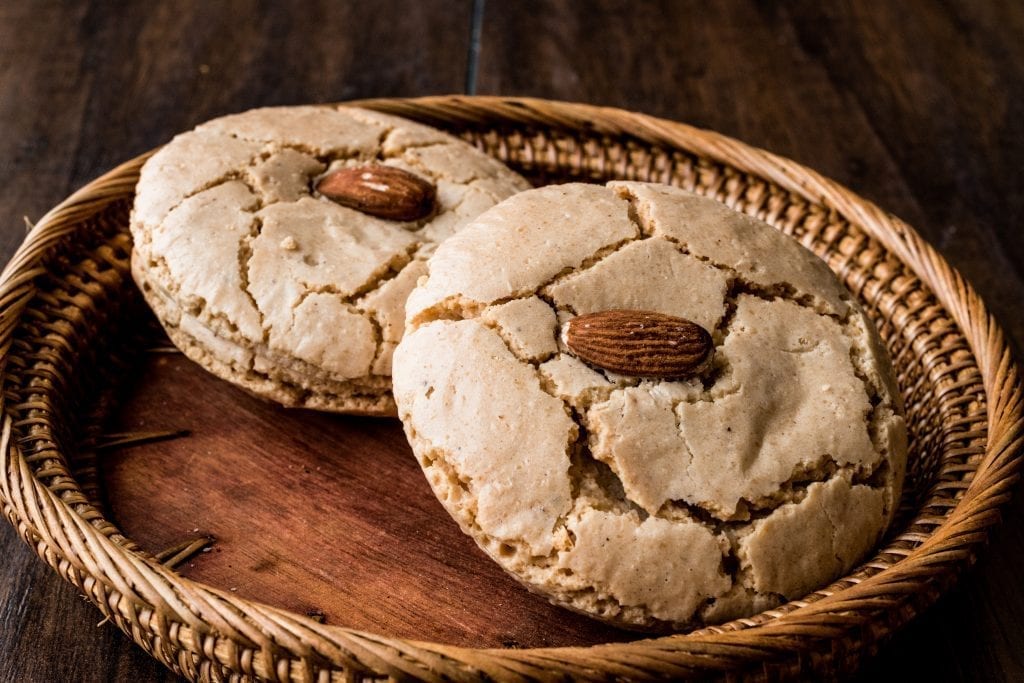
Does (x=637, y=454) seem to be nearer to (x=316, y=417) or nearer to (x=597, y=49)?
(x=316, y=417)

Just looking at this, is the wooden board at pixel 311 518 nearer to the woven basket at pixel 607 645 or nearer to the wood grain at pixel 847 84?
the woven basket at pixel 607 645

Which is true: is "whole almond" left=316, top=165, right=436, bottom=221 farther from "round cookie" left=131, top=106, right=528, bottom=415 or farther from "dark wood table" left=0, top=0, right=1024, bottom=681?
"dark wood table" left=0, top=0, right=1024, bottom=681

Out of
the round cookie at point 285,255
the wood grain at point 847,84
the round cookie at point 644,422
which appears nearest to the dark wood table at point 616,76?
the wood grain at point 847,84

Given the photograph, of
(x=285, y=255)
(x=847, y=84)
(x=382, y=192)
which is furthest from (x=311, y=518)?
(x=847, y=84)

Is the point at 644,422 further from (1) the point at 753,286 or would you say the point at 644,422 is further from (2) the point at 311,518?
(2) the point at 311,518

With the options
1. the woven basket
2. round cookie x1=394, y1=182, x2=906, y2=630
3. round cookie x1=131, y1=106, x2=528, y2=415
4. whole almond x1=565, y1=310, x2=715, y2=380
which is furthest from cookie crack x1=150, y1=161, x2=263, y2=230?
whole almond x1=565, y1=310, x2=715, y2=380

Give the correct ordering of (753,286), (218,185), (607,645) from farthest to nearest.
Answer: (218,185) → (753,286) → (607,645)

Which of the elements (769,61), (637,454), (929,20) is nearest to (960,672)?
(637,454)
